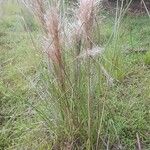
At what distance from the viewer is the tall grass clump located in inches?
85.2

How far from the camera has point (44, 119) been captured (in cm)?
247

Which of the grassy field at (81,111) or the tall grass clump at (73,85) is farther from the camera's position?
the grassy field at (81,111)

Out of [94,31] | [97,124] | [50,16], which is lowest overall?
[97,124]

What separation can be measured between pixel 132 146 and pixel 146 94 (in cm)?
60

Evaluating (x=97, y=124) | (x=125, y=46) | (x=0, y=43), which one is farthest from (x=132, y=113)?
(x=0, y=43)

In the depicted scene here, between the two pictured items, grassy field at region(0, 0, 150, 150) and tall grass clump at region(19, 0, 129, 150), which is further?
grassy field at region(0, 0, 150, 150)

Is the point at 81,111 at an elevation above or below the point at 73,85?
below

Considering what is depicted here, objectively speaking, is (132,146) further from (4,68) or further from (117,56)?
(4,68)

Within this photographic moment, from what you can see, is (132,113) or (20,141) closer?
(20,141)

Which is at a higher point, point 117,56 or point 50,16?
point 50,16

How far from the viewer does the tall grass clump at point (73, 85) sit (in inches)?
85.2

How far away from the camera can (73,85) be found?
2299 mm

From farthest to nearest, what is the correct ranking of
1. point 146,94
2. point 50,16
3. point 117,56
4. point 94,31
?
point 117,56 < point 146,94 < point 94,31 < point 50,16

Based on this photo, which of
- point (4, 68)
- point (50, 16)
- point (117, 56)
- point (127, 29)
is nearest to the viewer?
point (50, 16)
